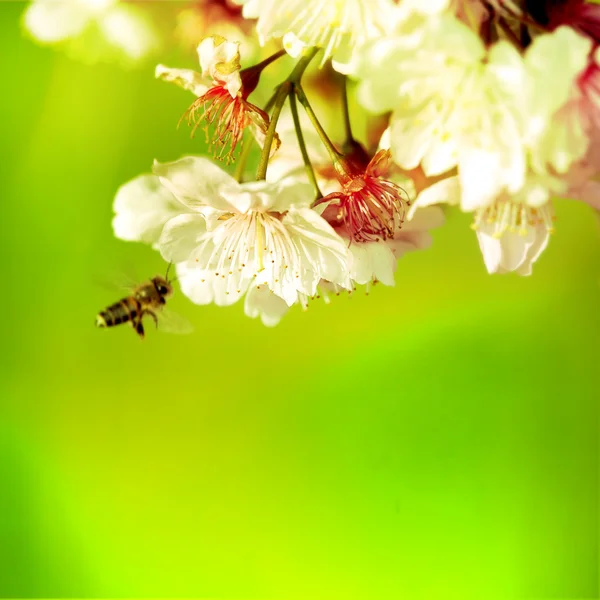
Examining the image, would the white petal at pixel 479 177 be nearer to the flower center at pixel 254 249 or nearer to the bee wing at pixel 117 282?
the flower center at pixel 254 249

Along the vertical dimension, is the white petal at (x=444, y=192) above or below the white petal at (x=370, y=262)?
above

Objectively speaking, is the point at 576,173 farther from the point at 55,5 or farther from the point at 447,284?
the point at 55,5

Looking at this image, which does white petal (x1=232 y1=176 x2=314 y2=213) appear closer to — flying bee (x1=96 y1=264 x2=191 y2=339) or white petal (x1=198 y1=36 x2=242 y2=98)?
white petal (x1=198 y1=36 x2=242 y2=98)

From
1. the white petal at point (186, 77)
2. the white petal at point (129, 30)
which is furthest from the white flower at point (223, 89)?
the white petal at point (129, 30)

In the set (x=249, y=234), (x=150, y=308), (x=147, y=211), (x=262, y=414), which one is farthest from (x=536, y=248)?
(x=262, y=414)

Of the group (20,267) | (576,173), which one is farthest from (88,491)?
(576,173)

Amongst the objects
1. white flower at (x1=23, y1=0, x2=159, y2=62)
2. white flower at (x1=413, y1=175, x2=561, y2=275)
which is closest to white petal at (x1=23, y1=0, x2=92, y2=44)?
white flower at (x1=23, y1=0, x2=159, y2=62)

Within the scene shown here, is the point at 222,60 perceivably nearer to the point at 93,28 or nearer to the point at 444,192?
the point at 444,192
